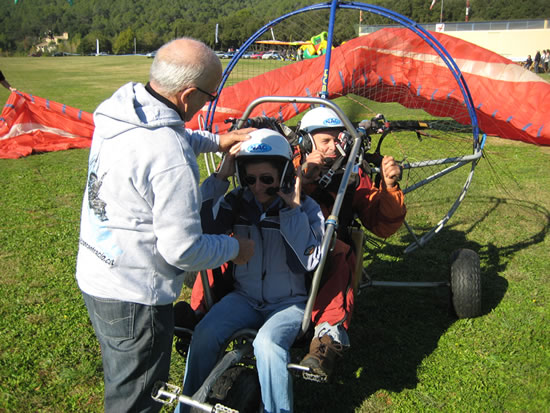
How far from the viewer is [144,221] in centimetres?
210

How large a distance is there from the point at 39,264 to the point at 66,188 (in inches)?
124

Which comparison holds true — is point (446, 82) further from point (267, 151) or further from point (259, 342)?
point (259, 342)

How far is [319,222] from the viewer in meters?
2.92

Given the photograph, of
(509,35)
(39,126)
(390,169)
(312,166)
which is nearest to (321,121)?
(312,166)

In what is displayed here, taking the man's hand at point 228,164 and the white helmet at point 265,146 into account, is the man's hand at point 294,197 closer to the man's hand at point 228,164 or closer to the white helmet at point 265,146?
the white helmet at point 265,146

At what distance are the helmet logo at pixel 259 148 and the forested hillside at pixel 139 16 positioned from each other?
21.0 meters

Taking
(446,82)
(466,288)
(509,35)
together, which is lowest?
(466,288)

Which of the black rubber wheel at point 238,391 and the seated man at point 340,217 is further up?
the seated man at point 340,217

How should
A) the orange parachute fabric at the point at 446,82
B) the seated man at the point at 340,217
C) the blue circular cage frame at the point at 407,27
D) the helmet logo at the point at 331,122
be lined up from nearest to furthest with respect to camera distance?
the seated man at the point at 340,217, the helmet logo at the point at 331,122, the blue circular cage frame at the point at 407,27, the orange parachute fabric at the point at 446,82

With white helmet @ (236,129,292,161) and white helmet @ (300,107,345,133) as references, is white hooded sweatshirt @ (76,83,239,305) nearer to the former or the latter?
white helmet @ (236,129,292,161)

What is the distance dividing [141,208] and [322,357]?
4.37ft

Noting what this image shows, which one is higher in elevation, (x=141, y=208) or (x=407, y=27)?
Result: (x=407, y=27)

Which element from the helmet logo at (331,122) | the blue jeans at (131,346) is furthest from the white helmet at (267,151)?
the blue jeans at (131,346)

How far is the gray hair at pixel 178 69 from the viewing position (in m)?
2.11
